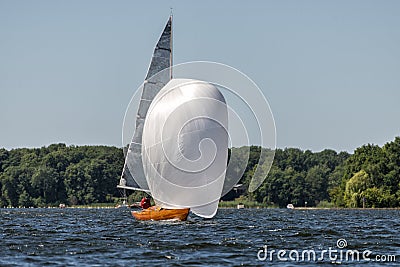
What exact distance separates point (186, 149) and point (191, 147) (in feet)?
1.05

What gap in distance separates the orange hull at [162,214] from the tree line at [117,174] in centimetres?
7203

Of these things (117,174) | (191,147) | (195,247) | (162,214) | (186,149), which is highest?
(117,174)

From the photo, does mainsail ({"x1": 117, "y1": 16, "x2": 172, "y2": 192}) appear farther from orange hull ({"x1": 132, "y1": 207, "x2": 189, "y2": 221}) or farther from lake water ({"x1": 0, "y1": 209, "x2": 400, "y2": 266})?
lake water ({"x1": 0, "y1": 209, "x2": 400, "y2": 266})

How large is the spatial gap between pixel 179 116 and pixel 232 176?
6.22m

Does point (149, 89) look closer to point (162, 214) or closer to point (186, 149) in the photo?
point (162, 214)

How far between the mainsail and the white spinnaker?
733cm

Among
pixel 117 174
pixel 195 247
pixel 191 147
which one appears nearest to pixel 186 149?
pixel 191 147

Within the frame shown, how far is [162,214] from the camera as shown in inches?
2152

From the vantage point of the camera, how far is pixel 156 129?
5341 cm

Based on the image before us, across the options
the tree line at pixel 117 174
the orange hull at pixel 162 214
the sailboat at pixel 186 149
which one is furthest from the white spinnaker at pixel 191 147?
the tree line at pixel 117 174

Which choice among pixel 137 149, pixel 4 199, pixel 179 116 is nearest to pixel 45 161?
pixel 4 199

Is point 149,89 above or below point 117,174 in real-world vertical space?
above

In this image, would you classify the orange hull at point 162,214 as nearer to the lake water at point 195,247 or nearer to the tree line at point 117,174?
the lake water at point 195,247

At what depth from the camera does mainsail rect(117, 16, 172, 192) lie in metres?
60.8
